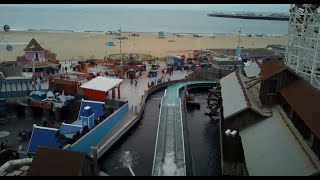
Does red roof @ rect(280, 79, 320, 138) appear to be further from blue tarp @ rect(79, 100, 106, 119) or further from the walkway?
blue tarp @ rect(79, 100, 106, 119)

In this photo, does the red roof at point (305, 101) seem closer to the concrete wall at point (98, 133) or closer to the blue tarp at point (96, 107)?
the concrete wall at point (98, 133)

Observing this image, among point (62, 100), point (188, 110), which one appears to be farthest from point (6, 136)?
point (188, 110)

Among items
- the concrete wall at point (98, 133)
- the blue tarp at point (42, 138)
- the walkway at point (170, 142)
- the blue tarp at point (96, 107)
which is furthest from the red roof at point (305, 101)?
the blue tarp at point (42, 138)

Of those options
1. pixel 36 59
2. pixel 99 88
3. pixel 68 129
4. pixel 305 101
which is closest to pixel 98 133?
pixel 68 129

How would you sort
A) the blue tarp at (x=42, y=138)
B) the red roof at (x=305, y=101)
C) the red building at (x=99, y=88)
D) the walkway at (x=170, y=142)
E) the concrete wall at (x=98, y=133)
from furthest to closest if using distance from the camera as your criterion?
1. the red building at (x=99, y=88)
2. the blue tarp at (x=42, y=138)
3. the concrete wall at (x=98, y=133)
4. the walkway at (x=170, y=142)
5. the red roof at (x=305, y=101)

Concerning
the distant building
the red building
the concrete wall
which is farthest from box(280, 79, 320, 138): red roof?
the distant building

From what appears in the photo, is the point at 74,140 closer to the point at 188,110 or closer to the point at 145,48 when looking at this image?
the point at 188,110
